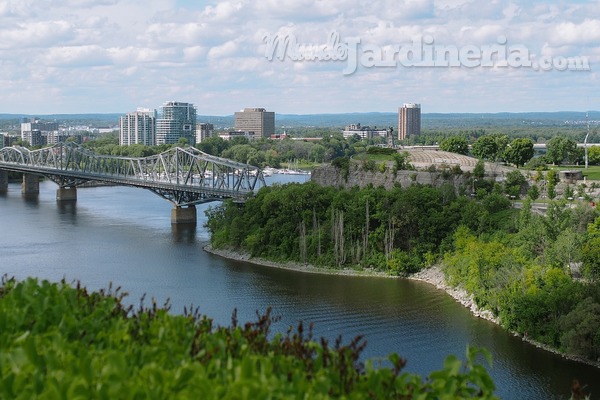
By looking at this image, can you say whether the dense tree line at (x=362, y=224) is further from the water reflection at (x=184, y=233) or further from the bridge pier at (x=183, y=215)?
the bridge pier at (x=183, y=215)

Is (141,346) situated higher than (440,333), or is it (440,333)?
(141,346)

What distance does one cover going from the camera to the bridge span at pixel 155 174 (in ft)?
143

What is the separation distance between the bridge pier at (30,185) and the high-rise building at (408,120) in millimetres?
88778

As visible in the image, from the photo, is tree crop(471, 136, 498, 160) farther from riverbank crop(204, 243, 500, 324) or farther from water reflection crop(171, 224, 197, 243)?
riverbank crop(204, 243, 500, 324)

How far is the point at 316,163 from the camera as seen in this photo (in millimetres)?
87000

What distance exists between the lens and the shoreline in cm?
2049

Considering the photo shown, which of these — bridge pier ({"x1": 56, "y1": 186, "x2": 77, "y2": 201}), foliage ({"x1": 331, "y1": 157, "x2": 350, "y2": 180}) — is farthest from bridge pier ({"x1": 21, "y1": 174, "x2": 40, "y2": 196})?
foliage ({"x1": 331, "y1": 157, "x2": 350, "y2": 180})

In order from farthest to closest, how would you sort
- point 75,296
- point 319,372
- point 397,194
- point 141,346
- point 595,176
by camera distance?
point 595,176
point 397,194
point 75,296
point 141,346
point 319,372

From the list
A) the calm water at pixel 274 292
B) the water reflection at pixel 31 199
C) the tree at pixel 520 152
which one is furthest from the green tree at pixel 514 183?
the water reflection at pixel 31 199

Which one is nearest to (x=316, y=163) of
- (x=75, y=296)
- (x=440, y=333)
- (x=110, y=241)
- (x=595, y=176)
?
(x=595, y=176)

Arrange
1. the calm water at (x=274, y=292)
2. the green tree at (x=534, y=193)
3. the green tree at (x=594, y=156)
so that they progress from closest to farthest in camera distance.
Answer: the calm water at (x=274, y=292) → the green tree at (x=534, y=193) → the green tree at (x=594, y=156)

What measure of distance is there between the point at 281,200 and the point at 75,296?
80.4 ft

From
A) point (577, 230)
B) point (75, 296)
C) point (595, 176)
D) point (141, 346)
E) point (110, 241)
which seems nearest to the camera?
point (141, 346)

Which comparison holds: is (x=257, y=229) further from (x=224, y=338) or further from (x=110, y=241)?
(x=224, y=338)
